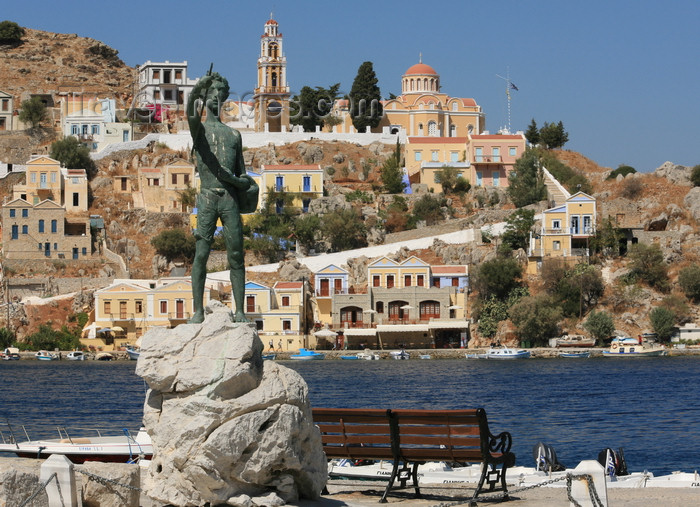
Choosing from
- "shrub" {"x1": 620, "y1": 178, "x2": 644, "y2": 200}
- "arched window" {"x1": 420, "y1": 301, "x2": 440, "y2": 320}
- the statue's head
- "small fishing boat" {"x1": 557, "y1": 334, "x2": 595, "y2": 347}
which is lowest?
"small fishing boat" {"x1": 557, "y1": 334, "x2": 595, "y2": 347}

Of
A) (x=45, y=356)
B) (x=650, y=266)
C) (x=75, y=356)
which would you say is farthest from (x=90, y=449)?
(x=650, y=266)

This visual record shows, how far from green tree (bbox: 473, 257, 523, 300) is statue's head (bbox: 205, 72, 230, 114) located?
2152 inches

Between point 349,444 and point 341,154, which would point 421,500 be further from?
point 341,154

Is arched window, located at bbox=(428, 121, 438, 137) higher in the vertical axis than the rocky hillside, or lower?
lower

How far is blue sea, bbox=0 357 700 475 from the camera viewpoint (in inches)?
1176

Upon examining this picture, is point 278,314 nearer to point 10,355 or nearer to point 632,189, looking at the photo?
point 10,355

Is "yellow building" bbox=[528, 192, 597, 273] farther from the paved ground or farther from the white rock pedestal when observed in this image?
the white rock pedestal

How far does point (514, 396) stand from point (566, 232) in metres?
30.2

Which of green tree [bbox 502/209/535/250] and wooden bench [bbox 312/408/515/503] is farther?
green tree [bbox 502/209/535/250]

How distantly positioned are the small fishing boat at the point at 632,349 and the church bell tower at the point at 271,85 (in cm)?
3686

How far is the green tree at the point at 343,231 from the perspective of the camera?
7606 cm

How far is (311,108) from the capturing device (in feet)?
305

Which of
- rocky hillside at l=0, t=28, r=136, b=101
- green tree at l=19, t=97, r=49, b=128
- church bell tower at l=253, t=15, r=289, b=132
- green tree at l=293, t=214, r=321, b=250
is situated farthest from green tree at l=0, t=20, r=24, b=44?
green tree at l=293, t=214, r=321, b=250

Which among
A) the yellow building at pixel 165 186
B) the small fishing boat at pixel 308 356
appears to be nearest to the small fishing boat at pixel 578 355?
the small fishing boat at pixel 308 356
